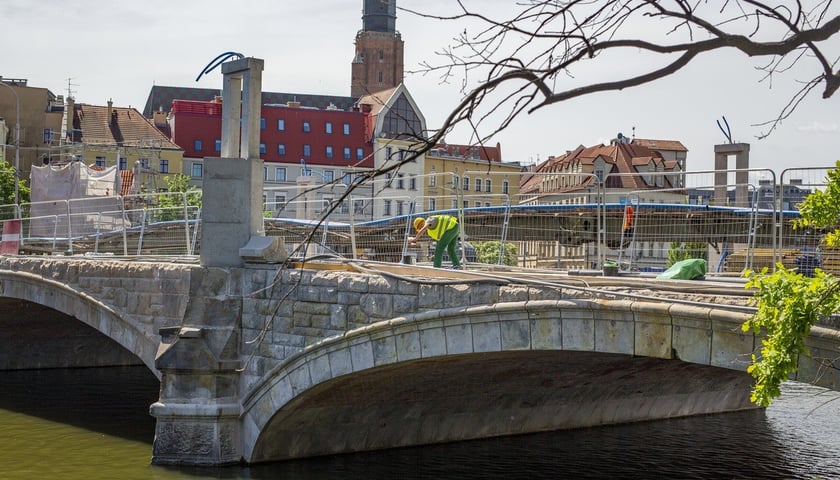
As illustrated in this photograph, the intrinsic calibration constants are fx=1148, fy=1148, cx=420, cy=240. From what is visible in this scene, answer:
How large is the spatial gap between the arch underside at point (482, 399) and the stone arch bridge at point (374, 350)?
0.03 m

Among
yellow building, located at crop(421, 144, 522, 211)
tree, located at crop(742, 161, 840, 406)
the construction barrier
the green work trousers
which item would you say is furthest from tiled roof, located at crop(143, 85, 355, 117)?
tree, located at crop(742, 161, 840, 406)

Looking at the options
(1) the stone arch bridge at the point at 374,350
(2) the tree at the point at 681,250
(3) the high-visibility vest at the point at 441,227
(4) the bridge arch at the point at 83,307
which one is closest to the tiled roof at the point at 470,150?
(3) the high-visibility vest at the point at 441,227

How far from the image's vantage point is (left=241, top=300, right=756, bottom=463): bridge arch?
28.8ft

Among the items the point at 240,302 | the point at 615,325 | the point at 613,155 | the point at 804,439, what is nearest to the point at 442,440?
the point at 240,302

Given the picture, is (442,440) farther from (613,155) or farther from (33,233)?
(613,155)

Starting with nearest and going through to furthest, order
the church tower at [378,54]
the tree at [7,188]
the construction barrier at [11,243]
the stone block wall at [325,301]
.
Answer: the stone block wall at [325,301] → the construction barrier at [11,243] → the tree at [7,188] → the church tower at [378,54]

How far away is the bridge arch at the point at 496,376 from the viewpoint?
28.8ft

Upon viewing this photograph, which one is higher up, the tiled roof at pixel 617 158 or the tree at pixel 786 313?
the tiled roof at pixel 617 158

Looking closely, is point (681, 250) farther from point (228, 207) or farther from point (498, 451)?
point (228, 207)

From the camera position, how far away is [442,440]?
16109 millimetres

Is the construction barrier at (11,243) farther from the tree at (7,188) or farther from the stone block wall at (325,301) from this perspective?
the tree at (7,188)

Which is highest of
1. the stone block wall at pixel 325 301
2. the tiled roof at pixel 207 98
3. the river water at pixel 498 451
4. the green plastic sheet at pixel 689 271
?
the tiled roof at pixel 207 98

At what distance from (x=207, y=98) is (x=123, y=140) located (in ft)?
102

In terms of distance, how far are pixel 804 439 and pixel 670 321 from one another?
Result: 386 inches
